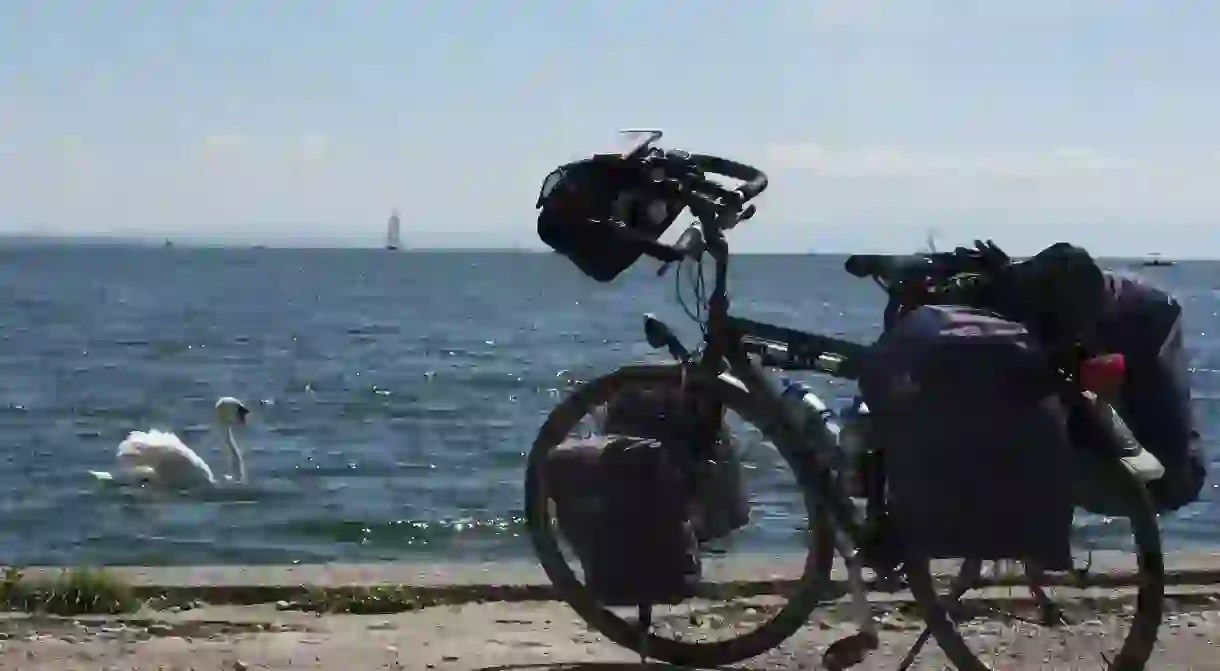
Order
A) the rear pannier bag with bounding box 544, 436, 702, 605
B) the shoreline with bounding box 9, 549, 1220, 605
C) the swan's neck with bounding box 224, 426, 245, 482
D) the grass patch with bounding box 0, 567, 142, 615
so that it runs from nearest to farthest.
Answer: the rear pannier bag with bounding box 544, 436, 702, 605
the grass patch with bounding box 0, 567, 142, 615
the shoreline with bounding box 9, 549, 1220, 605
the swan's neck with bounding box 224, 426, 245, 482

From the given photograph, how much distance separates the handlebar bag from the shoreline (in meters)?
1.16

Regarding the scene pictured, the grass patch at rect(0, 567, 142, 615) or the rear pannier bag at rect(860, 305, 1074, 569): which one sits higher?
the rear pannier bag at rect(860, 305, 1074, 569)

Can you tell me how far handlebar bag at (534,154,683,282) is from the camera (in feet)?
15.0

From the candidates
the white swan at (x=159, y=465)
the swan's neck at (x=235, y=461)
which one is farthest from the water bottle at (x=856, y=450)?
the swan's neck at (x=235, y=461)

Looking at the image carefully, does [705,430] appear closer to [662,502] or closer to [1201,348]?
[662,502]

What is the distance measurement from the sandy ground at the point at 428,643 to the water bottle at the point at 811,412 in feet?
2.23

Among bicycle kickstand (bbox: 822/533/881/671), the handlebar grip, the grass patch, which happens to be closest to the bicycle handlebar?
the handlebar grip

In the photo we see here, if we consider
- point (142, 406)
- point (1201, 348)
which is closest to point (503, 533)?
point (142, 406)

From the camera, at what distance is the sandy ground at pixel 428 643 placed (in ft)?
15.7

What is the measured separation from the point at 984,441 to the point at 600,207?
119cm

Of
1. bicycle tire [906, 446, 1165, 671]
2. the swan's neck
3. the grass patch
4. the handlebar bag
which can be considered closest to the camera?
bicycle tire [906, 446, 1165, 671]

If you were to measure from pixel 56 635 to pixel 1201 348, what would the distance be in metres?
41.3

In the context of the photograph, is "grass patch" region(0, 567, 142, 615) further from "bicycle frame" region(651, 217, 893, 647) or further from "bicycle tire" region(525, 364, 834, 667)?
"bicycle frame" region(651, 217, 893, 647)

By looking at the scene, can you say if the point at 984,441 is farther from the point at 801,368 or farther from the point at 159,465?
the point at 159,465
